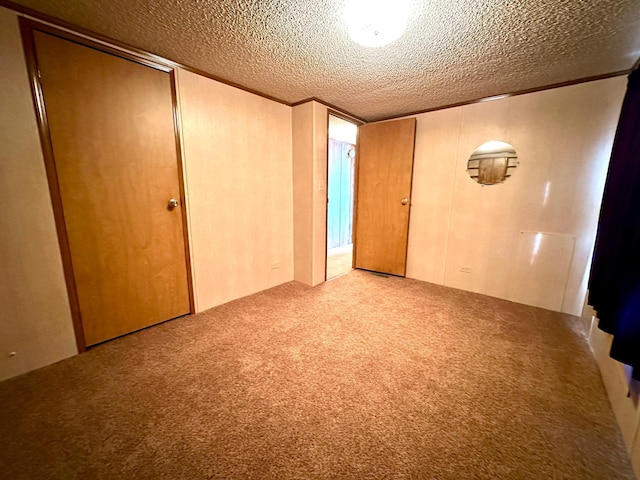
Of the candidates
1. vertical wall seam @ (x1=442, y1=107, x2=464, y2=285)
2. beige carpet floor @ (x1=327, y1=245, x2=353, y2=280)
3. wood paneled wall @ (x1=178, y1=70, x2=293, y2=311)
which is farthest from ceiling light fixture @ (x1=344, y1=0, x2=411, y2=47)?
beige carpet floor @ (x1=327, y1=245, x2=353, y2=280)

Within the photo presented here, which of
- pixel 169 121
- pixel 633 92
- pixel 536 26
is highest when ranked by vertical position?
pixel 536 26

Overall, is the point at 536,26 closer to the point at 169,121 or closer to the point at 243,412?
the point at 169,121

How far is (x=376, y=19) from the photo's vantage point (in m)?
1.41

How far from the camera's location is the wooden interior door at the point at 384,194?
127 inches

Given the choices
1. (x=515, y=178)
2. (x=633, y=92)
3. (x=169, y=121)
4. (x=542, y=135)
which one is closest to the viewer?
(x=633, y=92)

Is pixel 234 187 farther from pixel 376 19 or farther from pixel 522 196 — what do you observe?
pixel 522 196

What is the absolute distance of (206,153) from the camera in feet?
7.43

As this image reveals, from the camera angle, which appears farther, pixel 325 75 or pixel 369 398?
pixel 325 75

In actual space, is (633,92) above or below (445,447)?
above

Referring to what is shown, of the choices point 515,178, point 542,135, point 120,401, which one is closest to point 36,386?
point 120,401

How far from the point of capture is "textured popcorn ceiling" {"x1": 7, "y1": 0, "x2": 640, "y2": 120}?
4.55ft

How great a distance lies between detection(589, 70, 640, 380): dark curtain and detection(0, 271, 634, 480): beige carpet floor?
0.46m

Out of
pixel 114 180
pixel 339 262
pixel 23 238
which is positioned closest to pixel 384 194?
pixel 339 262

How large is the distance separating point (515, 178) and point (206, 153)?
311 cm
